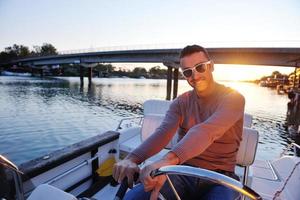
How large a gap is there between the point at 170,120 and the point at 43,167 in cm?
175

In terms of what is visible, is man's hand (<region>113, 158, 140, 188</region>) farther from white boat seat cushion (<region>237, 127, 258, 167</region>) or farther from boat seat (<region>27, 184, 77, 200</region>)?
white boat seat cushion (<region>237, 127, 258, 167</region>)

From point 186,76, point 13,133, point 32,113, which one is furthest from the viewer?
point 32,113

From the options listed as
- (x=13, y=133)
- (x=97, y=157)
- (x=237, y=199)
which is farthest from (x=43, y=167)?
(x=13, y=133)

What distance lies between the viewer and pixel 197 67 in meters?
2.29

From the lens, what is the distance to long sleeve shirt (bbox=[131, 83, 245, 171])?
6.28ft

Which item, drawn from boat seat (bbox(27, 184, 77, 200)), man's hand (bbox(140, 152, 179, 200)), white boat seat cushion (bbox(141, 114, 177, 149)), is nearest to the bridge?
white boat seat cushion (bbox(141, 114, 177, 149))

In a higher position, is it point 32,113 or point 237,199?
point 237,199

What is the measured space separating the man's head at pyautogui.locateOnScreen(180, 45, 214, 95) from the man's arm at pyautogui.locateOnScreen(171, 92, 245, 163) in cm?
27

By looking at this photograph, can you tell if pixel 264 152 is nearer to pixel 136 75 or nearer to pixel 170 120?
pixel 170 120

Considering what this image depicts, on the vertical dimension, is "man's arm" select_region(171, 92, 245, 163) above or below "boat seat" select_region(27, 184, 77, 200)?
above

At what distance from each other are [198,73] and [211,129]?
607 mm

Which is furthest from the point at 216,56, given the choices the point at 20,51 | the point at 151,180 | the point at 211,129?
the point at 20,51

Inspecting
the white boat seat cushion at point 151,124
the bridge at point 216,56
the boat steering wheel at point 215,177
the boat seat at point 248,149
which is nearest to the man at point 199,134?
the boat steering wheel at point 215,177

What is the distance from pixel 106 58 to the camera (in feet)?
151
